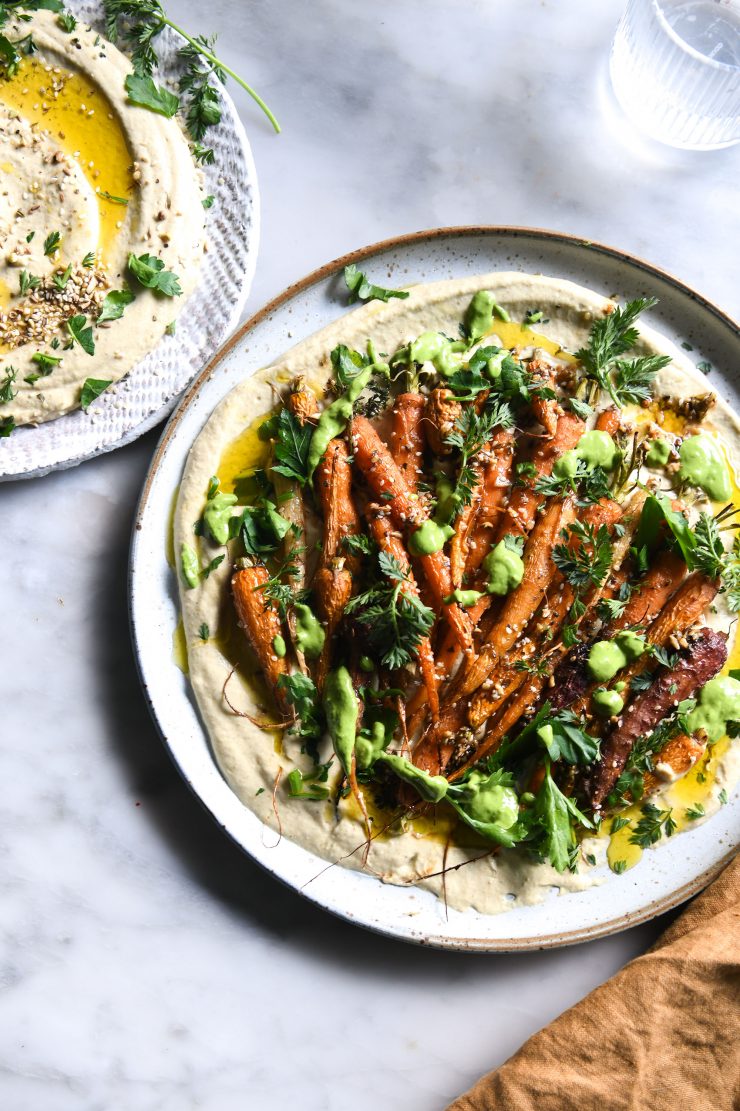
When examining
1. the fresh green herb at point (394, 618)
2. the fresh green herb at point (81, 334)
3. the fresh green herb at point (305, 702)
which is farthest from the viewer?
the fresh green herb at point (81, 334)

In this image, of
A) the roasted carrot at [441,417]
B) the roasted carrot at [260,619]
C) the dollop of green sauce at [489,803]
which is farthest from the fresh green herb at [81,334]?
the dollop of green sauce at [489,803]

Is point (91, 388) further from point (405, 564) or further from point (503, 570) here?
point (503, 570)

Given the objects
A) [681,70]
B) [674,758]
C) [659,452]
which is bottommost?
[674,758]

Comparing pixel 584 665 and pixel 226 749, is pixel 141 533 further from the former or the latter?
pixel 584 665

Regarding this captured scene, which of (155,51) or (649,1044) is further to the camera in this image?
(155,51)

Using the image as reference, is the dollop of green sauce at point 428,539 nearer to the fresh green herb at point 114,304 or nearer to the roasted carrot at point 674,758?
the roasted carrot at point 674,758

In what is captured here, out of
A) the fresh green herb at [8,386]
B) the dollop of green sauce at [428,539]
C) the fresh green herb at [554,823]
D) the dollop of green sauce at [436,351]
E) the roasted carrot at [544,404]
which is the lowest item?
the fresh green herb at [554,823]

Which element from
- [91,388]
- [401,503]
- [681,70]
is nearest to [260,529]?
[401,503]
